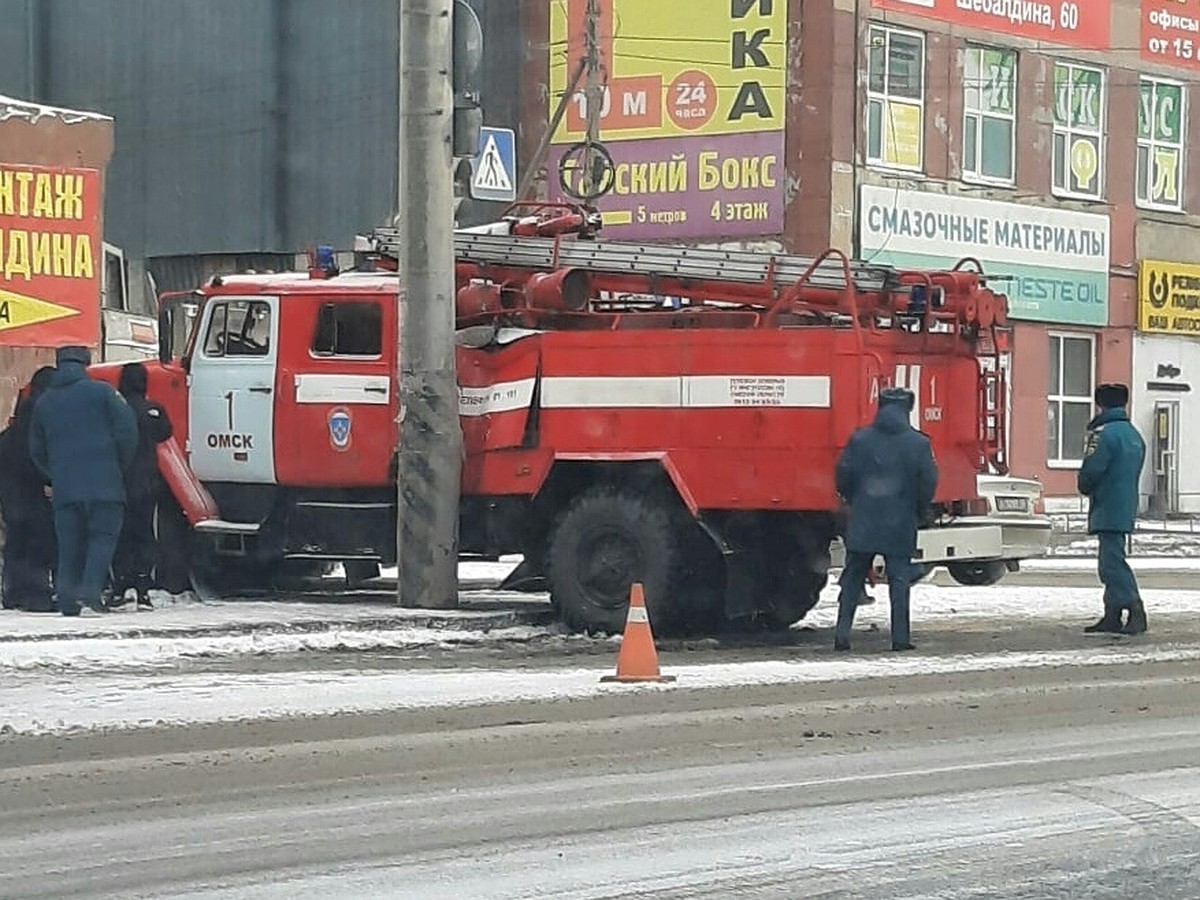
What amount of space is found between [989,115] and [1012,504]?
21.0 m

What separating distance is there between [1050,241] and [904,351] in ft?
73.0

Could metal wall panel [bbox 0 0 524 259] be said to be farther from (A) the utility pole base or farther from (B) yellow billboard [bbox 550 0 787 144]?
(A) the utility pole base

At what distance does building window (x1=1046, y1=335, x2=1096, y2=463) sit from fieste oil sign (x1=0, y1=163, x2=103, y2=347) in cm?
1669

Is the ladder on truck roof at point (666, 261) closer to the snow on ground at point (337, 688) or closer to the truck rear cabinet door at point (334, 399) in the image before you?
the truck rear cabinet door at point (334, 399)

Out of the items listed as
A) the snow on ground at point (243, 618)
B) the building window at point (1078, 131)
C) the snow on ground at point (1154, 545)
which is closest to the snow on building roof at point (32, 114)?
the snow on ground at point (243, 618)

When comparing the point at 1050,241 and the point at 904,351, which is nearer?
the point at 904,351

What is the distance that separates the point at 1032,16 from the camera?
121 feet

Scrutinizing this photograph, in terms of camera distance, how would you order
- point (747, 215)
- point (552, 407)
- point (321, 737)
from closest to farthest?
point (321, 737) < point (552, 407) < point (747, 215)

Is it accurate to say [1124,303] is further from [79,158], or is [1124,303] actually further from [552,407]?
[552,407]

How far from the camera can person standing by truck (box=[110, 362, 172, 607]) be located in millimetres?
16859

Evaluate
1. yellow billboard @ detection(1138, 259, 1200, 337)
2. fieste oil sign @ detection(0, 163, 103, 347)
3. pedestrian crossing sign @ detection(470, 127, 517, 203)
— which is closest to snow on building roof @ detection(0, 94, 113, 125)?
fieste oil sign @ detection(0, 163, 103, 347)

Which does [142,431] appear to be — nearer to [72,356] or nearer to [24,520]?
[72,356]

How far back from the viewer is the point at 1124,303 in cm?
3831

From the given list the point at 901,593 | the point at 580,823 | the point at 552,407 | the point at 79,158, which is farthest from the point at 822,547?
the point at 79,158
